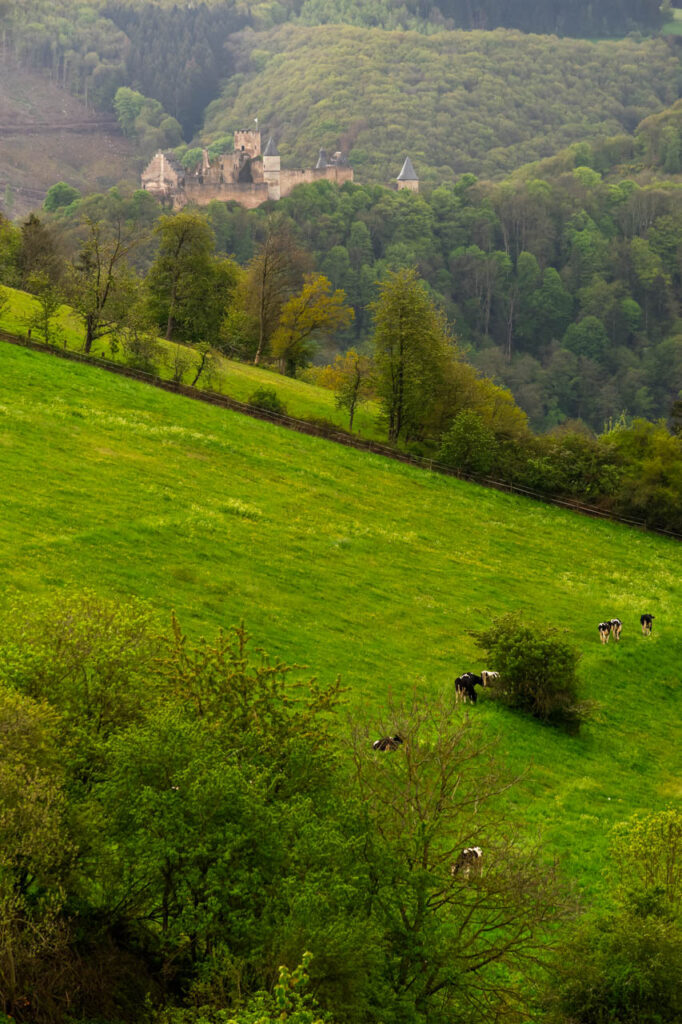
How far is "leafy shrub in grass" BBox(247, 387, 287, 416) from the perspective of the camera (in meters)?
56.3

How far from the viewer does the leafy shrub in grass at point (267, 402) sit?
56.3m

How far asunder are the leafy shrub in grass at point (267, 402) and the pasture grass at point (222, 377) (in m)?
1.21

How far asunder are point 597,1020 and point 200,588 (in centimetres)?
1791

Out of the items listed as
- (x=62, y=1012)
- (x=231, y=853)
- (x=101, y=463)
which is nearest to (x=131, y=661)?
(x=231, y=853)

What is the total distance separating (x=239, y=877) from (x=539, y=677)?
16.3m

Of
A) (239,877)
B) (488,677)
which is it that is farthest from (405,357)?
(239,877)

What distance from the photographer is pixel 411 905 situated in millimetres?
13773

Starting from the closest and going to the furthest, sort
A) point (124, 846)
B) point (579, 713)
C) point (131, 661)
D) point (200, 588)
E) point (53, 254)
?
point (124, 846) → point (131, 661) → point (579, 713) → point (200, 588) → point (53, 254)

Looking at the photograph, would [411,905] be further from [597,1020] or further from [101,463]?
[101,463]

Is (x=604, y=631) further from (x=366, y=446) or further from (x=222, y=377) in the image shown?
(x=222, y=377)

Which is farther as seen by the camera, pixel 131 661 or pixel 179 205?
pixel 179 205

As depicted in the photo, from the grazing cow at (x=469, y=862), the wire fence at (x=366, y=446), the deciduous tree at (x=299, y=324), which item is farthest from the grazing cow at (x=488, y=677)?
the deciduous tree at (x=299, y=324)

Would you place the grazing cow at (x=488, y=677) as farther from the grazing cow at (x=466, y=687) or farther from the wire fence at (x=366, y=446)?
the wire fence at (x=366, y=446)

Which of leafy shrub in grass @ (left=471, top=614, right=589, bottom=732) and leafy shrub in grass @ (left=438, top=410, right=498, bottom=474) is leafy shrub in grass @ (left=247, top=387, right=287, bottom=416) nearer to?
leafy shrub in grass @ (left=438, top=410, right=498, bottom=474)
